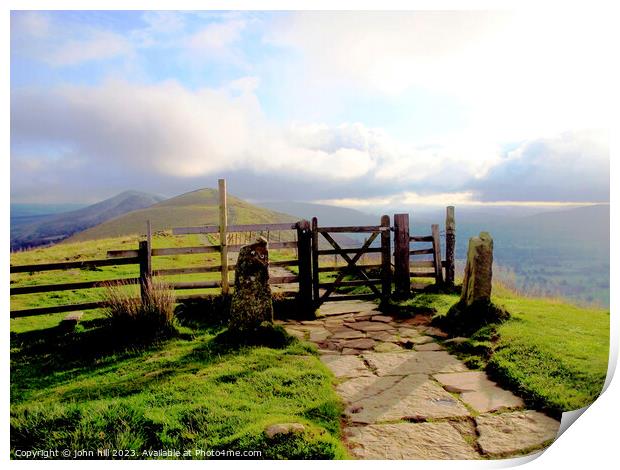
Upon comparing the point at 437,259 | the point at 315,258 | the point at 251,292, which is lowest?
the point at 251,292

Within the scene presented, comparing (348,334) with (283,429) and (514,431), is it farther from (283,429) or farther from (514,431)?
(283,429)

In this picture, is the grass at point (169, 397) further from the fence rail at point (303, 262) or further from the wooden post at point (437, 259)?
the wooden post at point (437, 259)

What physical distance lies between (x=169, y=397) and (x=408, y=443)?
9.09ft

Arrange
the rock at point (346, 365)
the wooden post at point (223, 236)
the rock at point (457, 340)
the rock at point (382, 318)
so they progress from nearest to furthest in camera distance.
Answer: the rock at point (346, 365)
the rock at point (457, 340)
the rock at point (382, 318)
the wooden post at point (223, 236)

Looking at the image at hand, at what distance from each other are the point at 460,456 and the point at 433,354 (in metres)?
2.90

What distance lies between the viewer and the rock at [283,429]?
4406 millimetres

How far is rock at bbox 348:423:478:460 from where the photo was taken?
4438 millimetres

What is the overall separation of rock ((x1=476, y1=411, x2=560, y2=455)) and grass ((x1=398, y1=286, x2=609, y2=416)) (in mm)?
289

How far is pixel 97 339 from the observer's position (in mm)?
8062

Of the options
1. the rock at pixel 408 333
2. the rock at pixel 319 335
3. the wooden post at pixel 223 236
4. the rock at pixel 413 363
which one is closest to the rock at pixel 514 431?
the rock at pixel 413 363

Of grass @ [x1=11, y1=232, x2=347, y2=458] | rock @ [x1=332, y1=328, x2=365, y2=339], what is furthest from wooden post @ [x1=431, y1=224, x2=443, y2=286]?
grass @ [x1=11, y1=232, x2=347, y2=458]

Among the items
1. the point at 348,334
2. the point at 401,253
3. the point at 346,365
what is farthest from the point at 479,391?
the point at 401,253

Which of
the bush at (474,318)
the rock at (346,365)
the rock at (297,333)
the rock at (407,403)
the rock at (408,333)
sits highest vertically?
the bush at (474,318)

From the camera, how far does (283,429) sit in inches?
175
